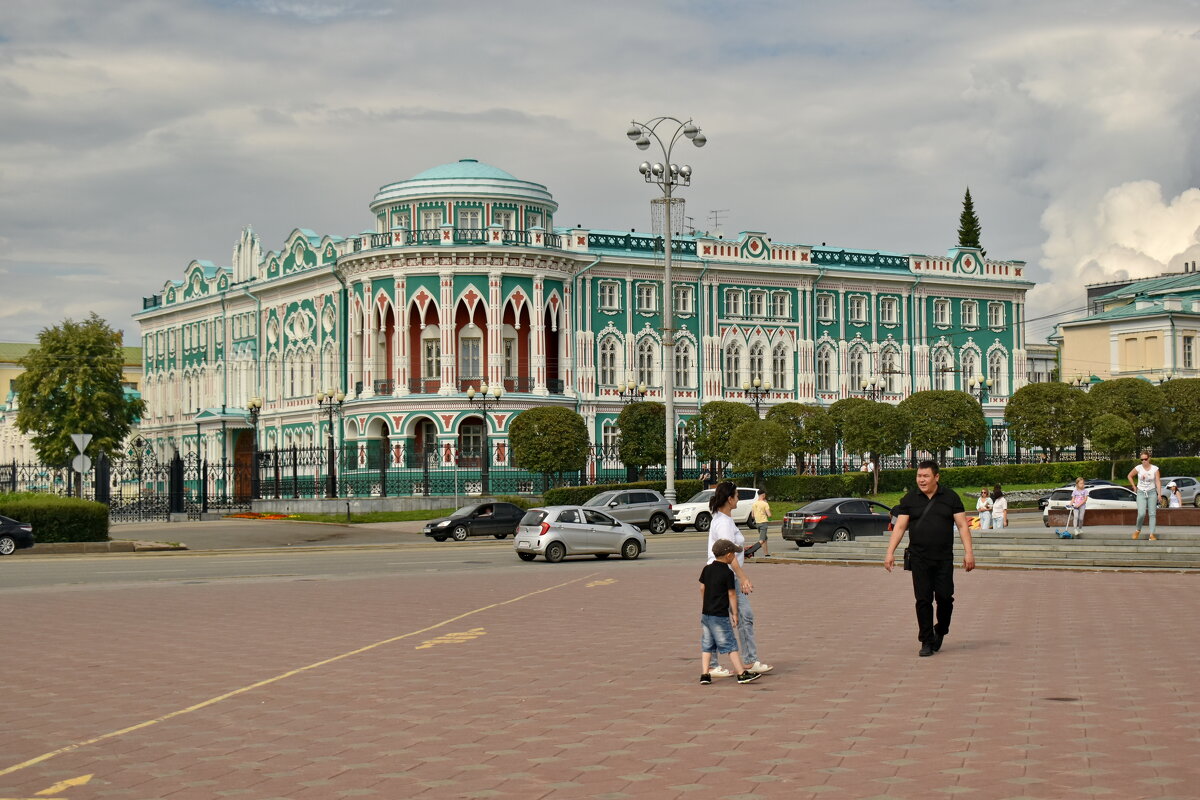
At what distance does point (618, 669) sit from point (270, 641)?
4.94 metres

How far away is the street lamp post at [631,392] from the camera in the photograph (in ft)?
238

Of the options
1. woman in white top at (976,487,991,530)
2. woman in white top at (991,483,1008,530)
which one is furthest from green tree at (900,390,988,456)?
woman in white top at (991,483,1008,530)

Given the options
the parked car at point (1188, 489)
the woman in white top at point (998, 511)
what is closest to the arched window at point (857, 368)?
the parked car at point (1188, 489)

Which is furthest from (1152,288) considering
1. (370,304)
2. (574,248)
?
(370,304)

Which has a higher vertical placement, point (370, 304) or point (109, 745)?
point (370, 304)

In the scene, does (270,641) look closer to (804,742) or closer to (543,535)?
(804,742)

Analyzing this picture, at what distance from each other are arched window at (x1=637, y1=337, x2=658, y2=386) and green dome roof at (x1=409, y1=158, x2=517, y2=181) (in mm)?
10896

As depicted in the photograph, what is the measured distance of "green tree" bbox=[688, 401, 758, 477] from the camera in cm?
6612

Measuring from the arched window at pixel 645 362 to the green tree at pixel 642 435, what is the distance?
9.04m

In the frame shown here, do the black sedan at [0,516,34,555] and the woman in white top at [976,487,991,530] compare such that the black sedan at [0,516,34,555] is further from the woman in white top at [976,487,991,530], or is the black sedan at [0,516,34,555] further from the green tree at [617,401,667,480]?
the green tree at [617,401,667,480]

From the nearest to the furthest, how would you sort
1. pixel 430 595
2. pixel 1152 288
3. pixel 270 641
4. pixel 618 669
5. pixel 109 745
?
pixel 109 745, pixel 618 669, pixel 270 641, pixel 430 595, pixel 1152 288

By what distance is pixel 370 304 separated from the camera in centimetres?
7256

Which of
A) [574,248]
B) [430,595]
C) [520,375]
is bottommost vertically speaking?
[430,595]

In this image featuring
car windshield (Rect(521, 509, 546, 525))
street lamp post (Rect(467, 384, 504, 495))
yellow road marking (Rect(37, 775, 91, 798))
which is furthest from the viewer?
street lamp post (Rect(467, 384, 504, 495))
